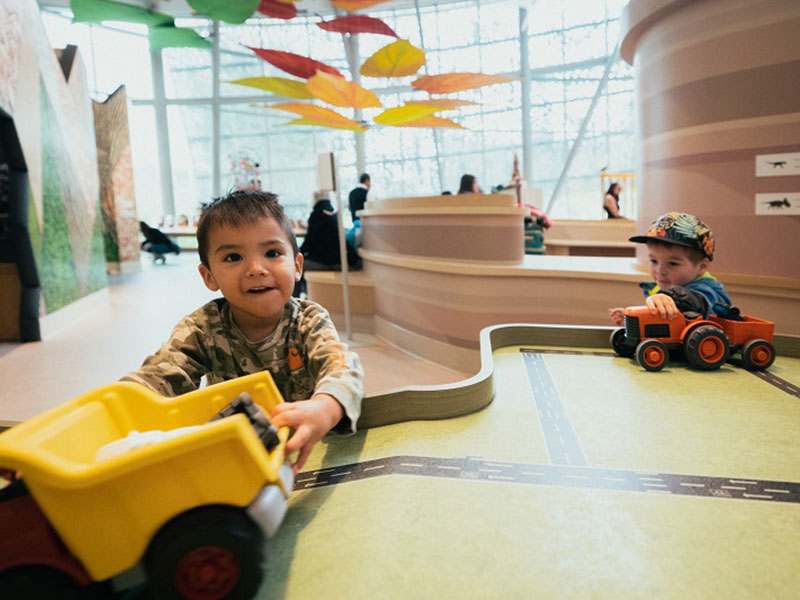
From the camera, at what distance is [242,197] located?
1.11 meters

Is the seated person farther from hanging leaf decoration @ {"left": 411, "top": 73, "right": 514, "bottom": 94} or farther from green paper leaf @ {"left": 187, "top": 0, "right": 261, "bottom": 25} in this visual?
hanging leaf decoration @ {"left": 411, "top": 73, "right": 514, "bottom": 94}

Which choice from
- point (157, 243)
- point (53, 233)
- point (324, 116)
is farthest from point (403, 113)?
point (157, 243)

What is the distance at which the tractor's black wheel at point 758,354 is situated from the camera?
152 centimetres

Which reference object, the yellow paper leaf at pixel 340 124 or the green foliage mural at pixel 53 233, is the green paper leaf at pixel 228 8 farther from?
the green foliage mural at pixel 53 233

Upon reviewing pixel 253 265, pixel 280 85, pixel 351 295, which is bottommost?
pixel 351 295

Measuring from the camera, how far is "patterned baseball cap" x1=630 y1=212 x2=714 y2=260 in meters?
1.61

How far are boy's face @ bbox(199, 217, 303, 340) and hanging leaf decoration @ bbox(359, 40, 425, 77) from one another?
4298 millimetres

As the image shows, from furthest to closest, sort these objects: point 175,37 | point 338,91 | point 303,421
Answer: point 175,37 → point 338,91 → point 303,421

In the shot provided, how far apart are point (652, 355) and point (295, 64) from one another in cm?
492

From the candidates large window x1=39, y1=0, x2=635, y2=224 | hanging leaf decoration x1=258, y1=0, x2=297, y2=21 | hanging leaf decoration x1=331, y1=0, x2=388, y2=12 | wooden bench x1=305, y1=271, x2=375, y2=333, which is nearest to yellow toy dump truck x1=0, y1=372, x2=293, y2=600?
wooden bench x1=305, y1=271, x2=375, y2=333

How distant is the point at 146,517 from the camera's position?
53 centimetres

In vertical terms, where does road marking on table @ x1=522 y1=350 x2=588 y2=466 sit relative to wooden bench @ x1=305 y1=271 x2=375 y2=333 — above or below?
above

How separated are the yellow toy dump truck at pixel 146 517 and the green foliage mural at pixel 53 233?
183 inches

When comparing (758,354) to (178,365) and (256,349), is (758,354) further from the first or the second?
(178,365)
